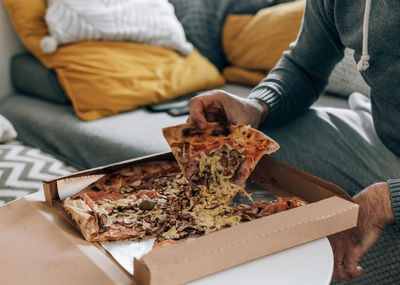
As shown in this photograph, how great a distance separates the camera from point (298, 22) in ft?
5.04

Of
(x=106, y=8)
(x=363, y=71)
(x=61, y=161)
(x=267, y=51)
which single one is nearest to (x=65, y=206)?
(x=61, y=161)

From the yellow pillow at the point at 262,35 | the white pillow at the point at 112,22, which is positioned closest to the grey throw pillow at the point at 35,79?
the white pillow at the point at 112,22

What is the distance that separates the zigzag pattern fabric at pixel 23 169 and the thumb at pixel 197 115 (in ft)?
1.31

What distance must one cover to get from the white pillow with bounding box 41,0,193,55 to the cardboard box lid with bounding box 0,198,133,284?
848 millimetres

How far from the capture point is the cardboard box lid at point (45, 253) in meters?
0.51

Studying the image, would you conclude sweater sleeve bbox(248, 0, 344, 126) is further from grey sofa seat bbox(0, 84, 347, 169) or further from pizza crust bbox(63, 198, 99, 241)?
pizza crust bbox(63, 198, 99, 241)

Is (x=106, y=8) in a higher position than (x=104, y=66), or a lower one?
higher

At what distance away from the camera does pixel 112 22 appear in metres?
1.42

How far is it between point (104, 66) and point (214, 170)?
779 mm

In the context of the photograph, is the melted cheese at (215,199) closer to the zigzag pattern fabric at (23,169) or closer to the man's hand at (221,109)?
the man's hand at (221,109)

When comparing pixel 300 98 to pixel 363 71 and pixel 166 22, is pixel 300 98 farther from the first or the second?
pixel 166 22

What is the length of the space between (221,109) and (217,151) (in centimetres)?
Result: 14

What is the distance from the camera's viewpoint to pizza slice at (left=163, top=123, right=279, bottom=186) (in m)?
0.75

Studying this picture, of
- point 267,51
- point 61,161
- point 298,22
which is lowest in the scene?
point 61,161
